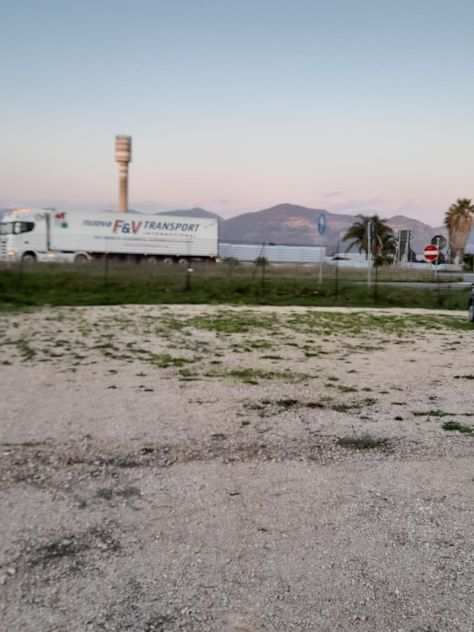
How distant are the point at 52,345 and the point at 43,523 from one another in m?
6.76

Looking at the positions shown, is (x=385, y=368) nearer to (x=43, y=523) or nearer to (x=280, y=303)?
(x=43, y=523)

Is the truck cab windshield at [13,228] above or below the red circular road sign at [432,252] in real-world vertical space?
above

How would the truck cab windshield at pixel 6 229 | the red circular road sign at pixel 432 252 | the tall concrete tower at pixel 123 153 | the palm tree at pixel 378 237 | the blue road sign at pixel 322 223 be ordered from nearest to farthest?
1. the blue road sign at pixel 322 223
2. the red circular road sign at pixel 432 252
3. the truck cab windshield at pixel 6 229
4. the palm tree at pixel 378 237
5. the tall concrete tower at pixel 123 153

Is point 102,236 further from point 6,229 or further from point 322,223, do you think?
point 322,223

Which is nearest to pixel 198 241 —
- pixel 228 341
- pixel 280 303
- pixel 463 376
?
pixel 280 303

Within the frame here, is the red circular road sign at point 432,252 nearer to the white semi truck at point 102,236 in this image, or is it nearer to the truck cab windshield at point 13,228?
the white semi truck at point 102,236

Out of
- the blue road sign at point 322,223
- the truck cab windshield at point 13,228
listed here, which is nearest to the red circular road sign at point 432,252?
the blue road sign at point 322,223

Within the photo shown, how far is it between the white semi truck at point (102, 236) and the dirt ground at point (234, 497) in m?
32.1

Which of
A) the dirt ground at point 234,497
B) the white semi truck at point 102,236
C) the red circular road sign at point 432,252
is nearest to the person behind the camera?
the dirt ground at point 234,497

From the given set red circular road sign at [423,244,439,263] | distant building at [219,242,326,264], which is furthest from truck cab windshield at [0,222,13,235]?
red circular road sign at [423,244,439,263]

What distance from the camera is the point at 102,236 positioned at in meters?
41.6

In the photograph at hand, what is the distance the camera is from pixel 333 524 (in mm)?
3432

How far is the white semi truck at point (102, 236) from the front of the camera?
3803 centimetres

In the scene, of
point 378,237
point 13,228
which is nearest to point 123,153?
point 378,237
